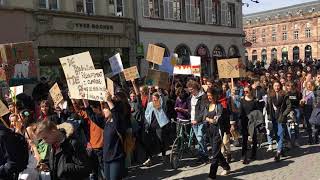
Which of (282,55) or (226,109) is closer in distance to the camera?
(226,109)

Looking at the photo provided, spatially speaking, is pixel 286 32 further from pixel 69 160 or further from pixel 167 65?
pixel 69 160

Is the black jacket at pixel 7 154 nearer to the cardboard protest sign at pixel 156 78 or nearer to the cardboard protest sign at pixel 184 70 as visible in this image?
the cardboard protest sign at pixel 156 78

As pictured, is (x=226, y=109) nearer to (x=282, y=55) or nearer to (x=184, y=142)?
(x=184, y=142)

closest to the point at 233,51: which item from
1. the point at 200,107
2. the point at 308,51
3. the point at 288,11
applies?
the point at 200,107

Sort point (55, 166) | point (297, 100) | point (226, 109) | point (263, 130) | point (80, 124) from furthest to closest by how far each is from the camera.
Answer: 1. point (297, 100)
2. point (263, 130)
3. point (226, 109)
4. point (80, 124)
5. point (55, 166)

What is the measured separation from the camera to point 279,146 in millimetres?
9828

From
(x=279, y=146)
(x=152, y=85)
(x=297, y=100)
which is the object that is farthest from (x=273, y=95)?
(x=152, y=85)

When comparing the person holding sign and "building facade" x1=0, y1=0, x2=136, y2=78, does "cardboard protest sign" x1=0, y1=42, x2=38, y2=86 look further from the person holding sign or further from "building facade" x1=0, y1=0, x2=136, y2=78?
"building facade" x1=0, y1=0, x2=136, y2=78

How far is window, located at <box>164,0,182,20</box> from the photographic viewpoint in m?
26.4

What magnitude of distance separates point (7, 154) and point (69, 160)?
0.81 metres

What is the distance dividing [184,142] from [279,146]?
6.28 feet

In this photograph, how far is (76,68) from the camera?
24.3 feet

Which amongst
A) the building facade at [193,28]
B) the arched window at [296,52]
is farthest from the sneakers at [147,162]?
the arched window at [296,52]

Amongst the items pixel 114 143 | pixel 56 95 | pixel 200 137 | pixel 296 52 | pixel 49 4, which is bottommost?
pixel 200 137
